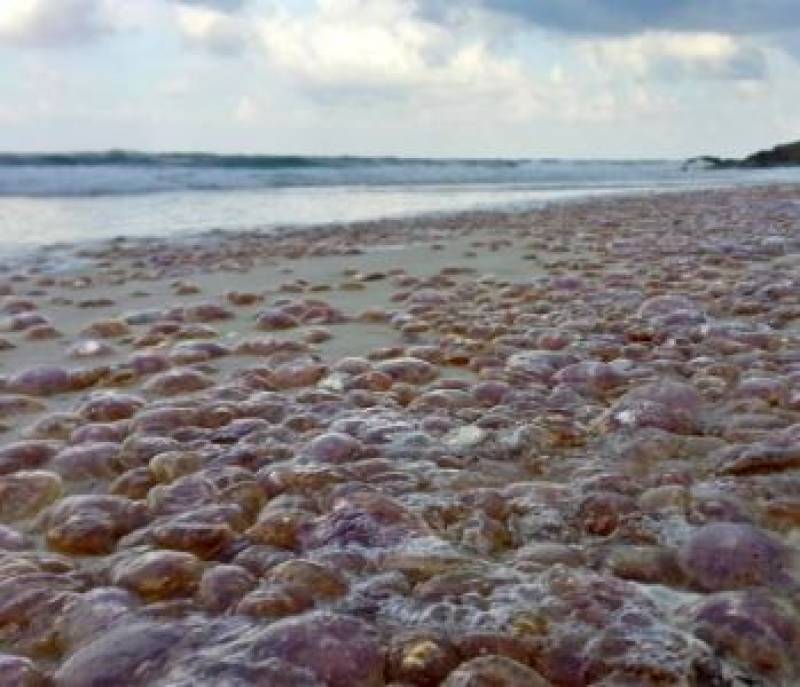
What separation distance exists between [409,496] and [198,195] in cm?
1813

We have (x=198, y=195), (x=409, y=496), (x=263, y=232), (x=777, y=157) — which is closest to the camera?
(x=409, y=496)

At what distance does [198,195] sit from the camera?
1931cm

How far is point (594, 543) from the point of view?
5.63 ft

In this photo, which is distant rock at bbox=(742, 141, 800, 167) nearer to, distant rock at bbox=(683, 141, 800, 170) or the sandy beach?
distant rock at bbox=(683, 141, 800, 170)

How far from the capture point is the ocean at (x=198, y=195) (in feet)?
40.1

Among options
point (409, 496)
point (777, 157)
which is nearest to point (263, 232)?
point (409, 496)

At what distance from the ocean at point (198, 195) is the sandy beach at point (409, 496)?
6641 millimetres

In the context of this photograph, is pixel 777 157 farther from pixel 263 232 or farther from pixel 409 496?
pixel 409 496

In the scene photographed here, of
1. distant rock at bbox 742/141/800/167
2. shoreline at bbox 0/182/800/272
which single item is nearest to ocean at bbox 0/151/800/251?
shoreline at bbox 0/182/800/272

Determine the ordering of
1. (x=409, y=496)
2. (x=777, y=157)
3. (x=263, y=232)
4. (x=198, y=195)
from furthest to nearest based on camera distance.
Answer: (x=777, y=157) → (x=198, y=195) → (x=263, y=232) → (x=409, y=496)

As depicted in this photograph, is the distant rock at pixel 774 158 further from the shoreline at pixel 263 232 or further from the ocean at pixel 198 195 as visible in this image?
the shoreline at pixel 263 232

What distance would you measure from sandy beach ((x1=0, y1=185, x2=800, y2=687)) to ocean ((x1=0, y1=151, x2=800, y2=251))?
664 cm

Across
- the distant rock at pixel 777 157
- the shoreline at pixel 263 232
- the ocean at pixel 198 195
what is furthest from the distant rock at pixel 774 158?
the shoreline at pixel 263 232

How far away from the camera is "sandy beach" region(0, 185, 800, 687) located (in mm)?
1346
